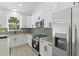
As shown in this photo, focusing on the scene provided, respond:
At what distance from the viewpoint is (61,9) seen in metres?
1.26

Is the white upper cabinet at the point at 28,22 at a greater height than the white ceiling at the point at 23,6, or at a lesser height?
lesser

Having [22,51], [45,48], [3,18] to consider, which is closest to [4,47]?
[22,51]

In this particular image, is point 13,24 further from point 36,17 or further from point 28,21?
point 36,17

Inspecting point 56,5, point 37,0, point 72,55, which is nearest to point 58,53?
point 72,55

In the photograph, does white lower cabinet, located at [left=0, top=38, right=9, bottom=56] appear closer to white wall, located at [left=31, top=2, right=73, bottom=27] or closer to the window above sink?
the window above sink

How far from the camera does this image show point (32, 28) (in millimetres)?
1402

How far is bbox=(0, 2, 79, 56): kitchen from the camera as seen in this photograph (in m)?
1.28

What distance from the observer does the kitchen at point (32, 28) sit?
50.4 inches

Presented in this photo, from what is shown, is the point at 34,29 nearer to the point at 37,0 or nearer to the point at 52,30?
the point at 52,30

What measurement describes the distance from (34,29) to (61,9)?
424 mm

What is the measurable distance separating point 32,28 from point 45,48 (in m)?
0.31

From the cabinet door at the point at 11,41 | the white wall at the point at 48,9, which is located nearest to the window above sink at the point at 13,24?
the cabinet door at the point at 11,41

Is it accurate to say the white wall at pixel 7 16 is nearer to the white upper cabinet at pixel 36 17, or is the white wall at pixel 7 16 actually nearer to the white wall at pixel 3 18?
the white wall at pixel 3 18

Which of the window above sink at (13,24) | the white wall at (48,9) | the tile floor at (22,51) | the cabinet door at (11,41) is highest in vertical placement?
the white wall at (48,9)
